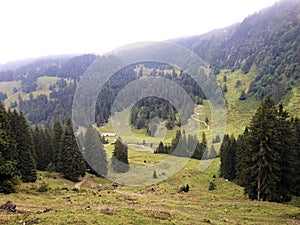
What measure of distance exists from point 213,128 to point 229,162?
3643 inches

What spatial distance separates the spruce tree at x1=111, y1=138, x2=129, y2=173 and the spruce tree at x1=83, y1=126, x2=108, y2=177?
3.08 meters

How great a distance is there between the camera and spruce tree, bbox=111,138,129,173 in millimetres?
70838

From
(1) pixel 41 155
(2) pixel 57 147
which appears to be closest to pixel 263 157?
(2) pixel 57 147

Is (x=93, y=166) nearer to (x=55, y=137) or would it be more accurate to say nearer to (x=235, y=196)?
(x=55, y=137)

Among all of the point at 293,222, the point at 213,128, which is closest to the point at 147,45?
the point at 293,222

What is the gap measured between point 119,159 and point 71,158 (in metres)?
17.2

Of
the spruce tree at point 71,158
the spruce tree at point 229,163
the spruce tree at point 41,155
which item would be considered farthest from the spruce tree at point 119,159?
the spruce tree at point 229,163

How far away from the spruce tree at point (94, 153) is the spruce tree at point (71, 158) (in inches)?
158

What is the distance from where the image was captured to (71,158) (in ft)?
214

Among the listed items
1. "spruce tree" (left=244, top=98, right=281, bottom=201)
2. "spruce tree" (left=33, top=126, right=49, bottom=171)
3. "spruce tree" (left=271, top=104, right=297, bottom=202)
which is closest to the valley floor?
"spruce tree" (left=244, top=98, right=281, bottom=201)

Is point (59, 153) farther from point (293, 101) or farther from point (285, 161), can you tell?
point (293, 101)

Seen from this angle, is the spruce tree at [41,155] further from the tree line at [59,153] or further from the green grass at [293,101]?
the green grass at [293,101]

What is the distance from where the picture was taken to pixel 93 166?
249ft

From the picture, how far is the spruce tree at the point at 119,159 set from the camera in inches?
2789
